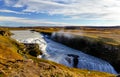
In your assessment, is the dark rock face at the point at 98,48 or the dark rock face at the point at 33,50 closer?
the dark rock face at the point at 33,50

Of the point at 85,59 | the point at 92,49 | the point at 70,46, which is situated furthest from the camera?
the point at 70,46

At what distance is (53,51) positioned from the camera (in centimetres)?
9031

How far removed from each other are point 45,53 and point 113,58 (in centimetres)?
2323

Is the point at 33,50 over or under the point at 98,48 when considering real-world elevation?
over

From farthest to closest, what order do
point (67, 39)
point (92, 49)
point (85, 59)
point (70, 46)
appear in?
point (67, 39) < point (70, 46) < point (92, 49) < point (85, 59)

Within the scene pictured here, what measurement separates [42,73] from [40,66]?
2.72 feet

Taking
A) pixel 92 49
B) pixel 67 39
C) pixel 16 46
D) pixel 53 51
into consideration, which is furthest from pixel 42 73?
pixel 67 39

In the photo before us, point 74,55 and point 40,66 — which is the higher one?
point 40,66

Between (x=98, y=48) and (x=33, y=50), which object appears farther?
(x=98, y=48)

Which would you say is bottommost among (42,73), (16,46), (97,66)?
(97,66)

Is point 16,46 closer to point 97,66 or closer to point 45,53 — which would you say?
point 45,53

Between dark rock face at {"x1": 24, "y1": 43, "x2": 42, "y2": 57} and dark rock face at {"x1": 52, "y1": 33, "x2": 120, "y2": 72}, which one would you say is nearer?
dark rock face at {"x1": 24, "y1": 43, "x2": 42, "y2": 57}

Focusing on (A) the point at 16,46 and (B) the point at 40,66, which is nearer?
(B) the point at 40,66

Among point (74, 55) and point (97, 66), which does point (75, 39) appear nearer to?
point (74, 55)
